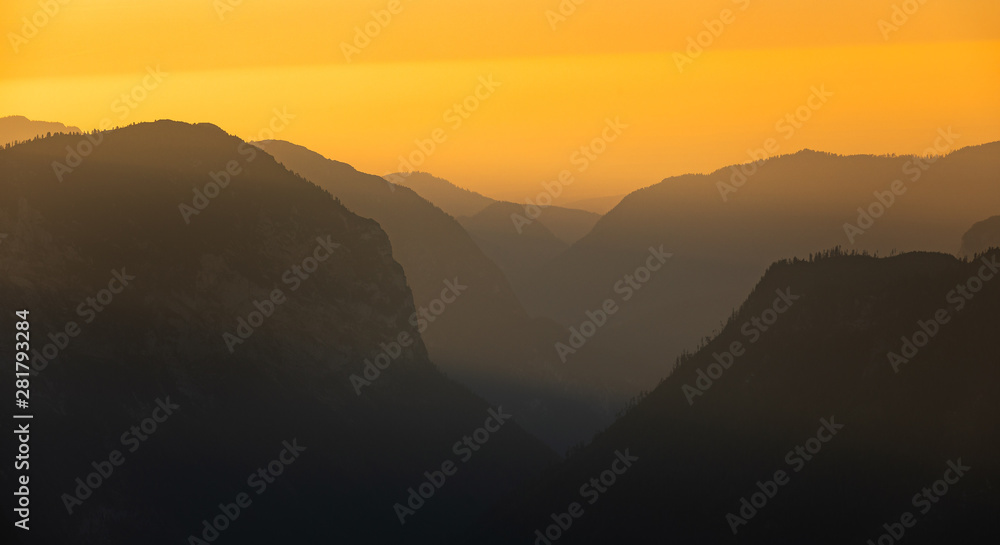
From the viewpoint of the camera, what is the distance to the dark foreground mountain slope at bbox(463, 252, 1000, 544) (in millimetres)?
127000

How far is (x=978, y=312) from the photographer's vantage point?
136 m

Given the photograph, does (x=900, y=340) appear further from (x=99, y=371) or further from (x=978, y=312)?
(x=99, y=371)

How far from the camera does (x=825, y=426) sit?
139 meters

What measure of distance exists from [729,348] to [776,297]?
9353mm

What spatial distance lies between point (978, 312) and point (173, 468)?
111191 mm

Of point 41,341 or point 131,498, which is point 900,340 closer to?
point 131,498

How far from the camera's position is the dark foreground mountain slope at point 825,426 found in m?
127

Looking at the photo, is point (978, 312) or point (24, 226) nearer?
point (978, 312)

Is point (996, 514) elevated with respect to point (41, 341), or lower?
elevated

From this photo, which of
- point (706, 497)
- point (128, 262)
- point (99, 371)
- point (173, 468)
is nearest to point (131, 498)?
point (173, 468)

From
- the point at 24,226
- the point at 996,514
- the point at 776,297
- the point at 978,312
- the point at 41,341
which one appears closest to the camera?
the point at 996,514

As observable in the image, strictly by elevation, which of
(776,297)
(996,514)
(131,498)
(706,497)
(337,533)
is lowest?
(131,498)

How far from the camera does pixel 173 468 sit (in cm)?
17575

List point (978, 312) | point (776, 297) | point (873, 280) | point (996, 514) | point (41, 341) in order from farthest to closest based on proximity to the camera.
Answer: point (41, 341) < point (776, 297) < point (873, 280) < point (978, 312) < point (996, 514)
